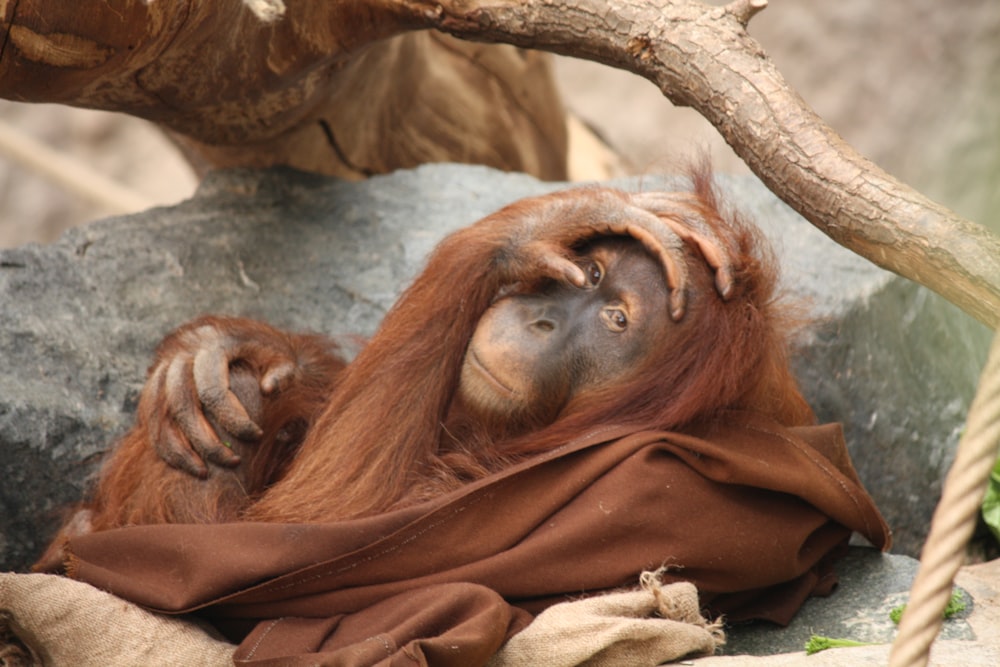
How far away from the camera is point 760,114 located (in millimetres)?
1825

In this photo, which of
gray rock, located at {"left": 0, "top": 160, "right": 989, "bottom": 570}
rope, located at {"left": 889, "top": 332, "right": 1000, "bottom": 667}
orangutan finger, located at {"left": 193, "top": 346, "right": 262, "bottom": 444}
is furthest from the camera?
gray rock, located at {"left": 0, "top": 160, "right": 989, "bottom": 570}

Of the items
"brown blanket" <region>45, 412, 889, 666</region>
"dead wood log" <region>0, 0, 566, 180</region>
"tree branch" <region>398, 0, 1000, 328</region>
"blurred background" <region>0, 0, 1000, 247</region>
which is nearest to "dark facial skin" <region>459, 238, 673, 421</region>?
"brown blanket" <region>45, 412, 889, 666</region>

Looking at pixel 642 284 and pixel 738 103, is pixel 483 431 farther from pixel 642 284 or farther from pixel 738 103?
pixel 738 103

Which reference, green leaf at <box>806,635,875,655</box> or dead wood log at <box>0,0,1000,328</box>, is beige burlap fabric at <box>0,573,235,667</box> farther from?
green leaf at <box>806,635,875,655</box>

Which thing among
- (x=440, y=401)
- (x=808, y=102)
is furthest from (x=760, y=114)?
(x=808, y=102)

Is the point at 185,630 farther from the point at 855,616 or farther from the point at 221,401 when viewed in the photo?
the point at 855,616

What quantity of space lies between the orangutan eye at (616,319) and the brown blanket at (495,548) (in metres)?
0.19

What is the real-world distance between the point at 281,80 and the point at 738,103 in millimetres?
1087

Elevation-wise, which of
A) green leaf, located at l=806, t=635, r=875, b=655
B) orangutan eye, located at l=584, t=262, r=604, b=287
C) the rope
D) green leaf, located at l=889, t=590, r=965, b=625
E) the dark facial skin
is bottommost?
green leaf, located at l=806, t=635, r=875, b=655

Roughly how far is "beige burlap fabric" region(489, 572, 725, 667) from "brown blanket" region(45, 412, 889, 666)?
50 mm


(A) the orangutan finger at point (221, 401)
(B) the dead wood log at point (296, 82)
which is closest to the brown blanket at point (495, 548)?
(A) the orangutan finger at point (221, 401)

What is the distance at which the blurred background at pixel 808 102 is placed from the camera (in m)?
4.96

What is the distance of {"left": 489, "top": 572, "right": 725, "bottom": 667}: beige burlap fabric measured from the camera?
1627mm

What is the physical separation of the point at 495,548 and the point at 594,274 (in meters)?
0.52
